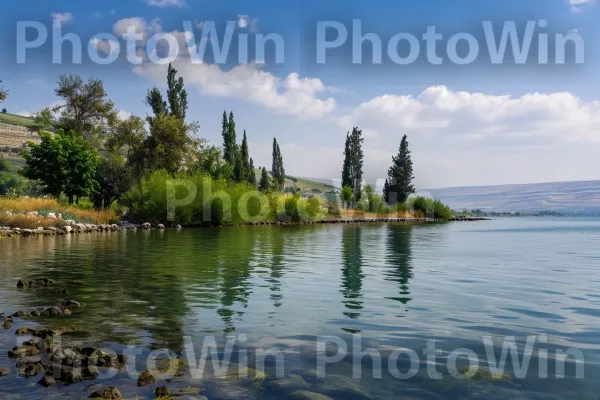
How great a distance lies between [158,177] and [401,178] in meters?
50.2

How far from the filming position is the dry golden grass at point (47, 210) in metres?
32.2

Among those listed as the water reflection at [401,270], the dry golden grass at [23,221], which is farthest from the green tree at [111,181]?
the water reflection at [401,270]

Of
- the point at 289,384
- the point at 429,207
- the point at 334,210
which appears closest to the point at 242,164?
the point at 334,210

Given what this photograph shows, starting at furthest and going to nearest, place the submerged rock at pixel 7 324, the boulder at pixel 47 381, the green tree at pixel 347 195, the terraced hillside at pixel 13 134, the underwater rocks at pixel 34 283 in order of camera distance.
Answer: the terraced hillside at pixel 13 134, the green tree at pixel 347 195, the underwater rocks at pixel 34 283, the submerged rock at pixel 7 324, the boulder at pixel 47 381

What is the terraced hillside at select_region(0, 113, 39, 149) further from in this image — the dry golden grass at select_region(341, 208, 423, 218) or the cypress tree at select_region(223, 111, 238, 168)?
the dry golden grass at select_region(341, 208, 423, 218)

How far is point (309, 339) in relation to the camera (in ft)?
23.9

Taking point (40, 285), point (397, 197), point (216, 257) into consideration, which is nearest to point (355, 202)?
point (397, 197)

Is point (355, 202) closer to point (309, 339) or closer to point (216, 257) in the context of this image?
point (216, 257)

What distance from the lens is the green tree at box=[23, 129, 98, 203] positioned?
42.8 metres

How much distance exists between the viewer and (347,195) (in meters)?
74.5

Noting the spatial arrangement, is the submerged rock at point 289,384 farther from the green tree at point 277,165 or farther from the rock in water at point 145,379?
the green tree at point 277,165

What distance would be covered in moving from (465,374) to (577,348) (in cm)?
223

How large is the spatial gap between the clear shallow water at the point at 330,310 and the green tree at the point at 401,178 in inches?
2626

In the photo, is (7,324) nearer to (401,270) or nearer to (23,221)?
(401,270)
